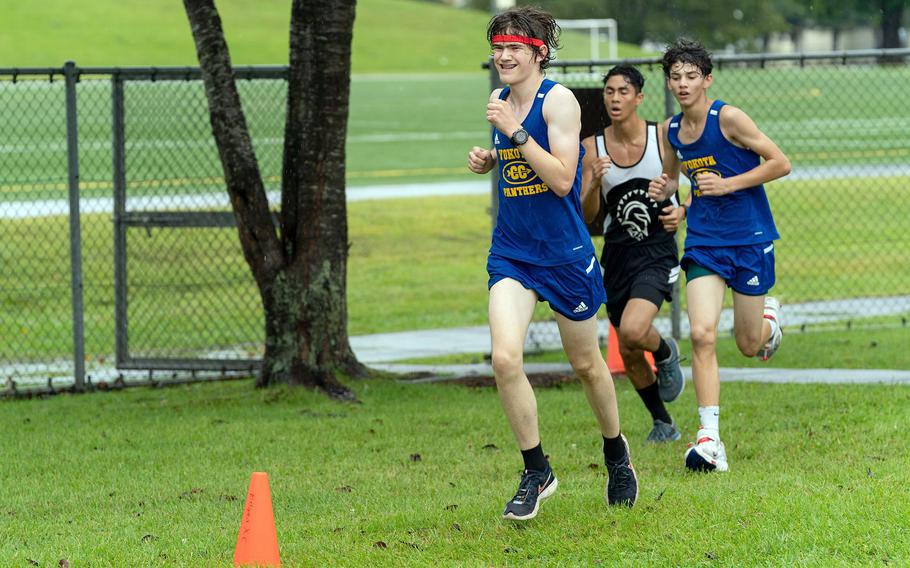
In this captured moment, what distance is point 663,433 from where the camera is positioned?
8.03m

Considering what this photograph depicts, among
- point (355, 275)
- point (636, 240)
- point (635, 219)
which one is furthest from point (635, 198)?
point (355, 275)

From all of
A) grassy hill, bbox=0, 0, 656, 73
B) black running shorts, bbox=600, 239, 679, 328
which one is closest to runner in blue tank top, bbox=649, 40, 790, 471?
black running shorts, bbox=600, 239, 679, 328

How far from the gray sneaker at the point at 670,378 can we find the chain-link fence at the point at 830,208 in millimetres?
2150

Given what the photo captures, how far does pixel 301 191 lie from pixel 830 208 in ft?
44.5

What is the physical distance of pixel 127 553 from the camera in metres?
5.73

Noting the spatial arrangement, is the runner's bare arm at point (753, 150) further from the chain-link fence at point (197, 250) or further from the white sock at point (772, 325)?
the chain-link fence at point (197, 250)

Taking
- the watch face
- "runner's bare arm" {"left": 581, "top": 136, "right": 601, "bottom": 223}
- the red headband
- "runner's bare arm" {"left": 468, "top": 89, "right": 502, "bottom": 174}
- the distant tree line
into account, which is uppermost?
the distant tree line

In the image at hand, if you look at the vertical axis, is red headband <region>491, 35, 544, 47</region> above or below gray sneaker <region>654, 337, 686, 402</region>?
above

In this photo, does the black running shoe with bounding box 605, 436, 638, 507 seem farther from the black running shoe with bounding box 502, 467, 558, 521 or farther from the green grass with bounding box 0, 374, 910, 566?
the black running shoe with bounding box 502, 467, 558, 521

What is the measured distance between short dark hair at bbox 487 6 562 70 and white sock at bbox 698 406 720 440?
7.04 ft

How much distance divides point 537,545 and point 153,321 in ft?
28.3

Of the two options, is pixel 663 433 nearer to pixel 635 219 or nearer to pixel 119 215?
pixel 635 219

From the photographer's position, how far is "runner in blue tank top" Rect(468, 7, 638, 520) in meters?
5.85

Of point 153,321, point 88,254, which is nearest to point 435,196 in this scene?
point 88,254
